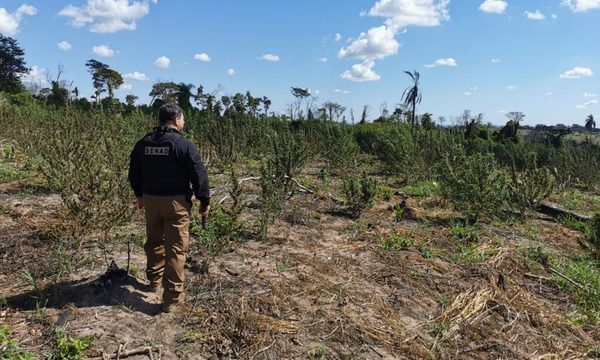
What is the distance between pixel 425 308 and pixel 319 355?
4.10 ft

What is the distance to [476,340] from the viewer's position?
339 centimetres

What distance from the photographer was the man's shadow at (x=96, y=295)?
3.27 metres

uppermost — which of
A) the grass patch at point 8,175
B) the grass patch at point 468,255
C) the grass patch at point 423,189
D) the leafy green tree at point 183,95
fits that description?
the leafy green tree at point 183,95

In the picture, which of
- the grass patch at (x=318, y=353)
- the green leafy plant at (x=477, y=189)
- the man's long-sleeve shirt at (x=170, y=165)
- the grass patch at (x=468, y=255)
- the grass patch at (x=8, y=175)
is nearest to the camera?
the grass patch at (x=318, y=353)

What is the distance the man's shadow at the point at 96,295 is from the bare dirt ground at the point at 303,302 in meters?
0.01

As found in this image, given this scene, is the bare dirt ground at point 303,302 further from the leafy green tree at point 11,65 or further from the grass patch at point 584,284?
the leafy green tree at point 11,65

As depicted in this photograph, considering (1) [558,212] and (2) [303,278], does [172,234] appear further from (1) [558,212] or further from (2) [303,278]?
(1) [558,212]

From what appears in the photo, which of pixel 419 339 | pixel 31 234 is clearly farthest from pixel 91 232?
pixel 419 339

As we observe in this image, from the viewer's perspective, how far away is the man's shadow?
327 cm

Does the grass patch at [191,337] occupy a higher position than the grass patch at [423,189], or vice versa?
the grass patch at [423,189]

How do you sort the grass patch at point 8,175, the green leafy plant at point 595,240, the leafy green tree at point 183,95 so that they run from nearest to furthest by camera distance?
1. the green leafy plant at point 595,240
2. the grass patch at point 8,175
3. the leafy green tree at point 183,95

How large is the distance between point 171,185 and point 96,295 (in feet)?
3.49

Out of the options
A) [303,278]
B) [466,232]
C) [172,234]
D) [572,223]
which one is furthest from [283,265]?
[572,223]

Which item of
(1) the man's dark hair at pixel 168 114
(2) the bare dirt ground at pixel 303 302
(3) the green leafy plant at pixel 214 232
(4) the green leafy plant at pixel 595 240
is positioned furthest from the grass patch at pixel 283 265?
(4) the green leafy plant at pixel 595 240
